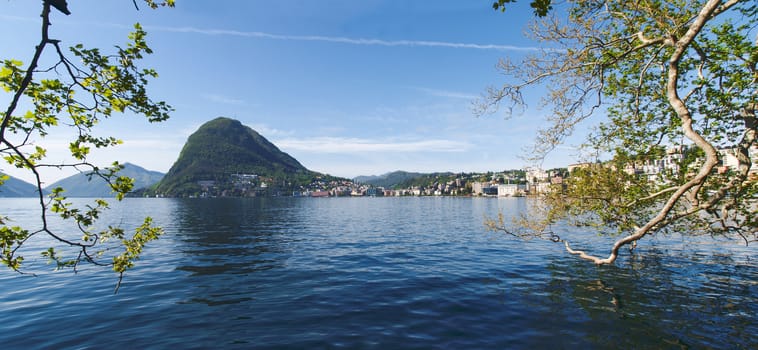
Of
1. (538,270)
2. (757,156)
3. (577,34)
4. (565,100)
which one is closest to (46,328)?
(565,100)

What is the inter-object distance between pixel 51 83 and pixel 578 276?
21.6 m

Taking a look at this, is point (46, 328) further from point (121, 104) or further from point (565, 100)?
point (565, 100)

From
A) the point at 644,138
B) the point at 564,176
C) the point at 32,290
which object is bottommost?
the point at 32,290

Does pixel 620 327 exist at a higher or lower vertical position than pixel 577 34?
lower

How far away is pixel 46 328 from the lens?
448 inches

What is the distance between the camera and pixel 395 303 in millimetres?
13641

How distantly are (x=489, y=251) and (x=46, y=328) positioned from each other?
83.3 feet

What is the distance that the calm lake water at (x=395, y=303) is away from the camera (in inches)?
404

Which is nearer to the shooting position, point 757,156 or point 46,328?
point 46,328

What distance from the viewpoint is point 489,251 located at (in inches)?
1022

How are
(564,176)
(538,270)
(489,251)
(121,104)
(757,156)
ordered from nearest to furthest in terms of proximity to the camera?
(121,104), (757,156), (564,176), (538,270), (489,251)

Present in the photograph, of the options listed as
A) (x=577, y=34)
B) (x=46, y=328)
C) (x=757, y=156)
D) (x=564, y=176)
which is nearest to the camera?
(x=577, y=34)

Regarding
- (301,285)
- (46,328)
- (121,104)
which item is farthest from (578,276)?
(46,328)

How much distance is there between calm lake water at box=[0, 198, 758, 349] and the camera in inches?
404
